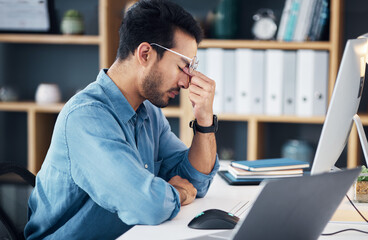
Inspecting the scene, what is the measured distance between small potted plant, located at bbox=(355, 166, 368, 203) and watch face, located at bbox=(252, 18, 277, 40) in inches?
61.3

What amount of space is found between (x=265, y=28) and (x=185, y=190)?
169cm

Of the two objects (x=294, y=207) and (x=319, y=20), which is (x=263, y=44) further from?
(x=294, y=207)

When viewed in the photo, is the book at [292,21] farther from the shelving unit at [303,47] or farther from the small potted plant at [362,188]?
the small potted plant at [362,188]

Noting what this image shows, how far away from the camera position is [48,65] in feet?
11.5

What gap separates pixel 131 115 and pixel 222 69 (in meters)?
1.45

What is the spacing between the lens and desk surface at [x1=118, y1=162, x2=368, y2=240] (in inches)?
48.1

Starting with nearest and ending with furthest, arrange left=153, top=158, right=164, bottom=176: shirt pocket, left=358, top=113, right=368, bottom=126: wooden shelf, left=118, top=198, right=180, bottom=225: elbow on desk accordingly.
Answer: left=118, top=198, right=180, bottom=225: elbow on desk, left=153, top=158, right=164, bottom=176: shirt pocket, left=358, top=113, right=368, bottom=126: wooden shelf

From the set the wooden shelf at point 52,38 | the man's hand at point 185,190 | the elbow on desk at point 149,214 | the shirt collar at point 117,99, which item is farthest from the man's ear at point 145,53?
the wooden shelf at point 52,38

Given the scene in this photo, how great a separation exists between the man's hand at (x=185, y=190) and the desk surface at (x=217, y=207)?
0.06 feet

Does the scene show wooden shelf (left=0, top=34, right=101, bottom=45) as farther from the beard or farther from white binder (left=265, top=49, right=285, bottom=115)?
the beard

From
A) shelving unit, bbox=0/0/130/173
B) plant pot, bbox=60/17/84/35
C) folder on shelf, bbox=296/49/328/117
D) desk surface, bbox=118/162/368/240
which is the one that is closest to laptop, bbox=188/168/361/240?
desk surface, bbox=118/162/368/240

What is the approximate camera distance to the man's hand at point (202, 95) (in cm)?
165

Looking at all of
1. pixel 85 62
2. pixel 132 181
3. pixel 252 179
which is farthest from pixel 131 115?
pixel 85 62

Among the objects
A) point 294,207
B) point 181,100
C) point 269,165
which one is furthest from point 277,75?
point 294,207
